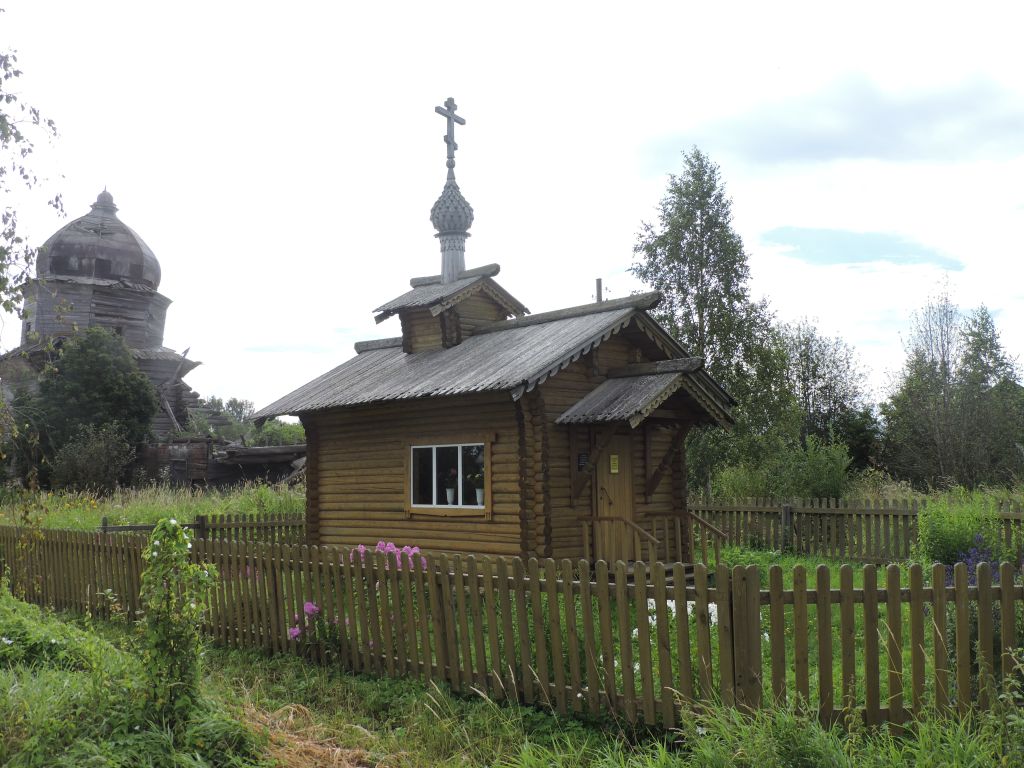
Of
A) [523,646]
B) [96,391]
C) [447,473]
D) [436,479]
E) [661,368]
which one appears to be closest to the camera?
[523,646]

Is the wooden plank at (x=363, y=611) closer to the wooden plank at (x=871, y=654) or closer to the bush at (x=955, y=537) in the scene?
the wooden plank at (x=871, y=654)

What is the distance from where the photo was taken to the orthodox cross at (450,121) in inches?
830

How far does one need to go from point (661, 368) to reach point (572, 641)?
7.31m

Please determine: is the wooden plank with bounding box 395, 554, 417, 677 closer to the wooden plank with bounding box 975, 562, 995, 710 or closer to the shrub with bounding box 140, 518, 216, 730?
the shrub with bounding box 140, 518, 216, 730

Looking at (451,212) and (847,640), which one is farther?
(451,212)

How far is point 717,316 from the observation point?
30984mm

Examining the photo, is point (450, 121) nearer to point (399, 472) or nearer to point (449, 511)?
point (399, 472)

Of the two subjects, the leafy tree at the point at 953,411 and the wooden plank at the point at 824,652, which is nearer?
the wooden plank at the point at 824,652

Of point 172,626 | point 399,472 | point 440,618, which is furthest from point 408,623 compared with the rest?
point 399,472

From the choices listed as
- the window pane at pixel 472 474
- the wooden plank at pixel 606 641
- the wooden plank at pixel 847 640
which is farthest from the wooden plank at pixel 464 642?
the window pane at pixel 472 474

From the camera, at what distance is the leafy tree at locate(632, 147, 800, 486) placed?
3058 centimetres

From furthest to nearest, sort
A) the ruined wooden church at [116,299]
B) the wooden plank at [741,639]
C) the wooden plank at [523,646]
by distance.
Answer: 1. the ruined wooden church at [116,299]
2. the wooden plank at [523,646]
3. the wooden plank at [741,639]

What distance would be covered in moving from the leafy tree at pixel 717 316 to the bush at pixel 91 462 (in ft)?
66.4

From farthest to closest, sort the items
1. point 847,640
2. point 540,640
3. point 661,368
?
point 661,368 → point 540,640 → point 847,640
